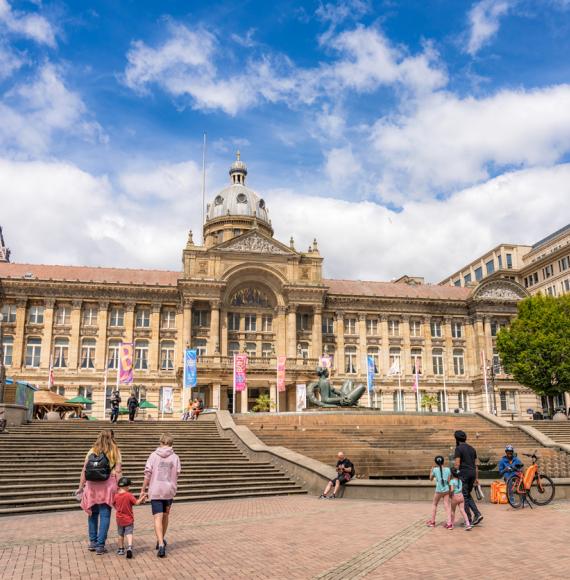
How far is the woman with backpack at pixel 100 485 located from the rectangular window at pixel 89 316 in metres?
52.8

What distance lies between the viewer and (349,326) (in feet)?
219

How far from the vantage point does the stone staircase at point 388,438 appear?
24781mm

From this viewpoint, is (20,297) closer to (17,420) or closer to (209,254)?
(209,254)

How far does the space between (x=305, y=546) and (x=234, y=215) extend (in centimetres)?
7299

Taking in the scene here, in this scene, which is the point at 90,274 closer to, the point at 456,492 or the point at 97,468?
the point at 97,468

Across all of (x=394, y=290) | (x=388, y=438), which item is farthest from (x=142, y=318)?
(x=388, y=438)

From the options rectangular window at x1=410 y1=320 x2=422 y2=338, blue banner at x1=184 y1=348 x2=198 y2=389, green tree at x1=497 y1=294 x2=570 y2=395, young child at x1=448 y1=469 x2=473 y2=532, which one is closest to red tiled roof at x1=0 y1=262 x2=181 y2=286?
blue banner at x1=184 y1=348 x2=198 y2=389

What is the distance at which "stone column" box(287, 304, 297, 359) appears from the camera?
6144 centimetres

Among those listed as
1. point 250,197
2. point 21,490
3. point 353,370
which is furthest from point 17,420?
point 250,197

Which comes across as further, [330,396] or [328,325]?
[328,325]

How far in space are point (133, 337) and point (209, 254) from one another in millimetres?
11361

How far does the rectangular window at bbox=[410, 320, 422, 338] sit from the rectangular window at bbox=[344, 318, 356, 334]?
6762 millimetres

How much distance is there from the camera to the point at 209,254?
61.8 m

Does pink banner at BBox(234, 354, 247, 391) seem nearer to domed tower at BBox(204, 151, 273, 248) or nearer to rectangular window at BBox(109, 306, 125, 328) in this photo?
rectangular window at BBox(109, 306, 125, 328)
